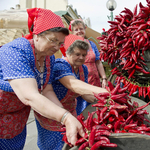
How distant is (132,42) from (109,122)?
800 millimetres

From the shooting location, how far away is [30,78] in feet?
3.29

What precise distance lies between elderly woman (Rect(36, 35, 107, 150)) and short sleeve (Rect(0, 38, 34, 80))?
472 mm

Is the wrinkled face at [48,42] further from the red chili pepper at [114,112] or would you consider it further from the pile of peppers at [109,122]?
the red chili pepper at [114,112]

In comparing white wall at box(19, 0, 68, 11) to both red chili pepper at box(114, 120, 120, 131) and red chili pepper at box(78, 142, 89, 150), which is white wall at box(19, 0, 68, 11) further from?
red chili pepper at box(78, 142, 89, 150)

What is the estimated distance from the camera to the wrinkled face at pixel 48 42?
1.16 m

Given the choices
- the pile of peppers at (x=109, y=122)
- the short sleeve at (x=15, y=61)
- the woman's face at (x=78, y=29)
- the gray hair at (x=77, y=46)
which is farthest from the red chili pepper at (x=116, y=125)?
the woman's face at (x=78, y=29)

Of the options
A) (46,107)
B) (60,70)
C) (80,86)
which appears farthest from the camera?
(60,70)

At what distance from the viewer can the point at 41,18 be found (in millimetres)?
1161

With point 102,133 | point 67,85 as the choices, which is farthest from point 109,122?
point 67,85

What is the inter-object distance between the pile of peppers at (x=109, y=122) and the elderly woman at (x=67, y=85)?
0.22 m

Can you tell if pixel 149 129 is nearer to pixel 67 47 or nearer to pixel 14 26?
pixel 67 47

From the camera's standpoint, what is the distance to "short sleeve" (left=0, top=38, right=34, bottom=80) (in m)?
0.99

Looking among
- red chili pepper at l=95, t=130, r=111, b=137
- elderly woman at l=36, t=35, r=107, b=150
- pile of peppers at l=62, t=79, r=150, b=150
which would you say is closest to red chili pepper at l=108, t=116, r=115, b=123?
pile of peppers at l=62, t=79, r=150, b=150

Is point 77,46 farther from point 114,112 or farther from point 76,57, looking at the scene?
point 114,112
